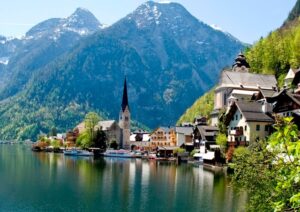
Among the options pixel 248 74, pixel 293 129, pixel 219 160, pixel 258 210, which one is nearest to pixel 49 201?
pixel 258 210

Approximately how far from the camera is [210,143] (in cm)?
11275

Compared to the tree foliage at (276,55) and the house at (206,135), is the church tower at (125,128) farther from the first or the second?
the house at (206,135)

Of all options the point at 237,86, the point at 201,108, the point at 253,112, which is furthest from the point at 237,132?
the point at 201,108

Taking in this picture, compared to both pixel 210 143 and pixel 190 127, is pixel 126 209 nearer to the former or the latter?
pixel 210 143

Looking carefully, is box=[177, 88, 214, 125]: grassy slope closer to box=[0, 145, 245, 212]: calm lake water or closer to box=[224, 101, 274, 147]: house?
box=[224, 101, 274, 147]: house

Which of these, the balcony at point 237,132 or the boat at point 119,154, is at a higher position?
the balcony at point 237,132

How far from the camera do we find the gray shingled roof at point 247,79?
123312 millimetres

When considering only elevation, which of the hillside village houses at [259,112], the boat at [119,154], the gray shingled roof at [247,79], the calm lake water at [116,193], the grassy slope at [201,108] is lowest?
the calm lake water at [116,193]

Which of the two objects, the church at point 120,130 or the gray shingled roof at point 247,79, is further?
the church at point 120,130

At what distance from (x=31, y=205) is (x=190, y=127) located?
10488cm

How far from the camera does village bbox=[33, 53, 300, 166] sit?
297ft

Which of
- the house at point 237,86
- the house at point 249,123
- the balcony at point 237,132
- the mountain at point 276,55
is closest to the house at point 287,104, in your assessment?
the house at point 249,123

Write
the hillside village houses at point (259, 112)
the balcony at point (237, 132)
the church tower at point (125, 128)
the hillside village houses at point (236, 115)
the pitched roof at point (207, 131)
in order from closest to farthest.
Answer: the hillside village houses at point (259, 112) → the hillside village houses at point (236, 115) → the balcony at point (237, 132) → the pitched roof at point (207, 131) → the church tower at point (125, 128)

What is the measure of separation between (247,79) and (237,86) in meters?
3.77
